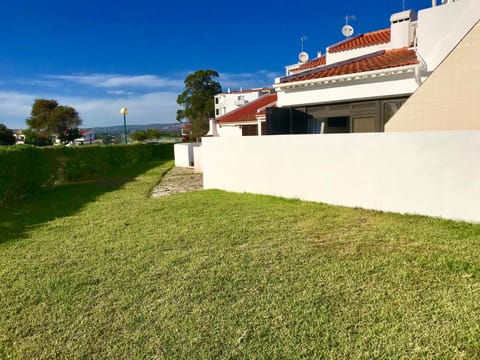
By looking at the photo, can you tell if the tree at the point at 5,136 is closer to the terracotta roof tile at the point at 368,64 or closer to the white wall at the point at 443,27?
the terracotta roof tile at the point at 368,64

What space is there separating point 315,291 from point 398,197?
5135 mm

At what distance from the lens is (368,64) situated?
44.4ft

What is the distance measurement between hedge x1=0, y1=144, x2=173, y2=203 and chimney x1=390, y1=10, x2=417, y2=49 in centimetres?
1976

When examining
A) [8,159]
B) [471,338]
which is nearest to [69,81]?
[8,159]

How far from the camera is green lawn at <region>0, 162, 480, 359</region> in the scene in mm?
3664

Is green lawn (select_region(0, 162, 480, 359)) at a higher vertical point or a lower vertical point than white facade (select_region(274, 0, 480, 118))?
lower

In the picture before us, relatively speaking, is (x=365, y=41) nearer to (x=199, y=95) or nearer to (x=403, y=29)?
(x=403, y=29)

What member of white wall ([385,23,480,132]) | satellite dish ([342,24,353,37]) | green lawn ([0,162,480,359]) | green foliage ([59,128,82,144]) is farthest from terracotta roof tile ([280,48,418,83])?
green foliage ([59,128,82,144])

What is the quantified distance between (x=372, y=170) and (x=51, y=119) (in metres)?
70.3

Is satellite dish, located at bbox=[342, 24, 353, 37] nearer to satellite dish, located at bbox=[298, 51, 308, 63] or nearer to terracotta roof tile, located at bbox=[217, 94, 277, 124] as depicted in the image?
satellite dish, located at bbox=[298, 51, 308, 63]

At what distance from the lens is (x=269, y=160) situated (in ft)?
38.0

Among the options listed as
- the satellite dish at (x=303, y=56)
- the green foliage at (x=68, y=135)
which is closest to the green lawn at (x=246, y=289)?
the satellite dish at (x=303, y=56)

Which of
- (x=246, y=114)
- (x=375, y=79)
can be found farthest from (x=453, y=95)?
(x=246, y=114)

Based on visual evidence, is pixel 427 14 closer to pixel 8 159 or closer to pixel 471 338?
pixel 471 338
